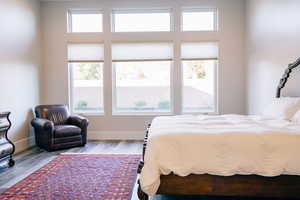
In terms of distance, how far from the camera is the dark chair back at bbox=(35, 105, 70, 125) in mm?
5555

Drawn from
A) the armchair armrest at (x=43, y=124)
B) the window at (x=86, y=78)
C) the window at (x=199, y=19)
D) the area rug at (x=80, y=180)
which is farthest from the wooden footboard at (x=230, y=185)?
the window at (x=199, y=19)

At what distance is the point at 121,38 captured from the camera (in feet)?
20.3

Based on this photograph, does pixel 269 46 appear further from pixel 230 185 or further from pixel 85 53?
pixel 85 53

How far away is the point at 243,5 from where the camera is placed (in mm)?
6020

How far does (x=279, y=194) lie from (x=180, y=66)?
4.08m

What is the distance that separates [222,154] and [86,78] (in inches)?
183

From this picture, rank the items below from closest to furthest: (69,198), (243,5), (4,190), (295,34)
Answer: (69,198) → (4,190) → (295,34) → (243,5)

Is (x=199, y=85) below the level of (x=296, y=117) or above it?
above

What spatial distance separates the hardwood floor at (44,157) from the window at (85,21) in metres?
2.72

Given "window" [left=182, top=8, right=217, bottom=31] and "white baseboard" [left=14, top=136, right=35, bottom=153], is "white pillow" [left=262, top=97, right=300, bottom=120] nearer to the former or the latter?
"window" [left=182, top=8, right=217, bottom=31]

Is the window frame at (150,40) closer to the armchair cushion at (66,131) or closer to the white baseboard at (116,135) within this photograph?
the white baseboard at (116,135)

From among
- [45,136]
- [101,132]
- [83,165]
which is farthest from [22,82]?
[83,165]

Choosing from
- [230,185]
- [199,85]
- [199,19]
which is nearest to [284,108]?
[230,185]

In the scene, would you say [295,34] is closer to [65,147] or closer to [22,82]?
[65,147]
